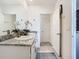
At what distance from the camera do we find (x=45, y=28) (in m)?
8.51

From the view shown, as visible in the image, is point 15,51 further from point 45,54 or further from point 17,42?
point 45,54

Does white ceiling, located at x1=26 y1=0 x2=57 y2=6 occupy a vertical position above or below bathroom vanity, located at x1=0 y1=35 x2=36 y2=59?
above

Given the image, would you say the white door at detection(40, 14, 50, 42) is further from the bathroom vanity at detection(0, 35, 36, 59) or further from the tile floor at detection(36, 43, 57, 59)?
the bathroom vanity at detection(0, 35, 36, 59)

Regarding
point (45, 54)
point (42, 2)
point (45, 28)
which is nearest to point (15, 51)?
point (45, 54)

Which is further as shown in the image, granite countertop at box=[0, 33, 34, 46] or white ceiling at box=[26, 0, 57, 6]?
white ceiling at box=[26, 0, 57, 6]

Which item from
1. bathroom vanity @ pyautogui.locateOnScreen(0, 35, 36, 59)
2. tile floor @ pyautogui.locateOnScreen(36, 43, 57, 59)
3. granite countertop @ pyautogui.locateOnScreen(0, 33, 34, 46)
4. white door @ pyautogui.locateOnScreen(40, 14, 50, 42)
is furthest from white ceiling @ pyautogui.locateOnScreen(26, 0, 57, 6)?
bathroom vanity @ pyautogui.locateOnScreen(0, 35, 36, 59)

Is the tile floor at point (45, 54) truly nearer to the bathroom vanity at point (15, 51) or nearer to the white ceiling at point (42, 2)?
the white ceiling at point (42, 2)

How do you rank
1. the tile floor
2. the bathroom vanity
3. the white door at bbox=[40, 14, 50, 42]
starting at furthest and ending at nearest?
1. the white door at bbox=[40, 14, 50, 42]
2. the tile floor
3. the bathroom vanity

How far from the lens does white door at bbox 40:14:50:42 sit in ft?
27.7

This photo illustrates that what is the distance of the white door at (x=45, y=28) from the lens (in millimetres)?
8453

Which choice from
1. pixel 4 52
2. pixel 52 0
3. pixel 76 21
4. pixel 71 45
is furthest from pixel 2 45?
pixel 52 0

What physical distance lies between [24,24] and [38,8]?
1297 mm

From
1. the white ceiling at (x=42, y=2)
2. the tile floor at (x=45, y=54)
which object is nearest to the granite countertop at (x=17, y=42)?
the tile floor at (x=45, y=54)

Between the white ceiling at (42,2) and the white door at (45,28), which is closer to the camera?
the white ceiling at (42,2)
